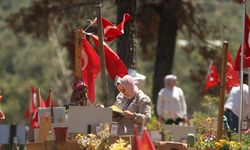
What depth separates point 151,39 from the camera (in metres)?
28.3

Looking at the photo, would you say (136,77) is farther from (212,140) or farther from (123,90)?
(212,140)

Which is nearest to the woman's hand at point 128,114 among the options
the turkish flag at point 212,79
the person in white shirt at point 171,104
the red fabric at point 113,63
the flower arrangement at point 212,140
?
the flower arrangement at point 212,140

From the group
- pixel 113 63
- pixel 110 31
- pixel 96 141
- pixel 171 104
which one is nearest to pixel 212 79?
pixel 171 104

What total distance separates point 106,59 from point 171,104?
7.00 metres

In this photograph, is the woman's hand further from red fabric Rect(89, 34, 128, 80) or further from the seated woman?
red fabric Rect(89, 34, 128, 80)

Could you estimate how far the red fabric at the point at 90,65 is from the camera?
15703 mm

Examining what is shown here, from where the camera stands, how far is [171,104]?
882 inches

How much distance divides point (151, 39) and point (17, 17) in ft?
12.4

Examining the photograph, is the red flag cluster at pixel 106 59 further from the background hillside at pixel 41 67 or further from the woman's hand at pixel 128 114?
the background hillside at pixel 41 67

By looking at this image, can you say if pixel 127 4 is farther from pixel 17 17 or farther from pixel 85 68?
pixel 17 17

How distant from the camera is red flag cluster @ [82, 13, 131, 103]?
51.0ft

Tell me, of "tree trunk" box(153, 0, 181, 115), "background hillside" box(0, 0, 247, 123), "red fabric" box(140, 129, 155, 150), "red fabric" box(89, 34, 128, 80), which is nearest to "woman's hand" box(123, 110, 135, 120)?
"red fabric" box(89, 34, 128, 80)

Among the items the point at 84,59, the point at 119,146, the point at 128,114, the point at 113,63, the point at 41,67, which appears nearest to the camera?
the point at 119,146

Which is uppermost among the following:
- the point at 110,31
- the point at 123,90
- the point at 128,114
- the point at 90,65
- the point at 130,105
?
the point at 110,31
